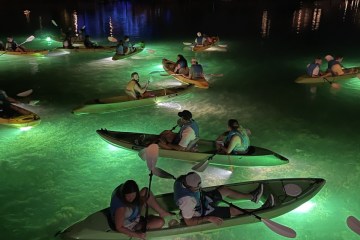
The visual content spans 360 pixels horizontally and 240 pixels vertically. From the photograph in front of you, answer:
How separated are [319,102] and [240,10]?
3097 centimetres

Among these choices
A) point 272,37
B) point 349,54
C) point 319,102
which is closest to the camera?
point 319,102

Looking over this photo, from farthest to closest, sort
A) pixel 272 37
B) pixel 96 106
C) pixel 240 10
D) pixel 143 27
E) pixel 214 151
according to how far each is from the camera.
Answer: pixel 240 10
pixel 143 27
pixel 272 37
pixel 96 106
pixel 214 151

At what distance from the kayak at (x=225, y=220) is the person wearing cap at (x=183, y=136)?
1624mm

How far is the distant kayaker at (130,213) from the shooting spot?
4391 millimetres

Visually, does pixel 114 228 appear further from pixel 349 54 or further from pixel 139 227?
pixel 349 54

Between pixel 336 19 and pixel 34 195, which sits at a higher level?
pixel 336 19

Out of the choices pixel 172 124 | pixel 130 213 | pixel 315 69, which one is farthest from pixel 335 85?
pixel 130 213

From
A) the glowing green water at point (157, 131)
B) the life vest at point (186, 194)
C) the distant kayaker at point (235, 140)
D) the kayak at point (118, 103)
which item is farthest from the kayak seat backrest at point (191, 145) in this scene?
the kayak at point (118, 103)

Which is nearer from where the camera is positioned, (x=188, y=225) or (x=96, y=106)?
(x=188, y=225)

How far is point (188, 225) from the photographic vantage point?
4.83 metres

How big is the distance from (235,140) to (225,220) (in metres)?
2.02

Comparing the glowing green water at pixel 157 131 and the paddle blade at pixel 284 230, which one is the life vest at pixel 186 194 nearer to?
the glowing green water at pixel 157 131

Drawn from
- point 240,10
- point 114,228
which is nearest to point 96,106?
point 114,228

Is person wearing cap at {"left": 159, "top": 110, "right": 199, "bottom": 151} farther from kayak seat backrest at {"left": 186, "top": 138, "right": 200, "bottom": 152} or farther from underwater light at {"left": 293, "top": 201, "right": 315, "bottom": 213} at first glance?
underwater light at {"left": 293, "top": 201, "right": 315, "bottom": 213}
